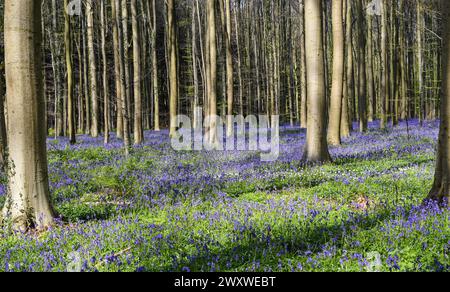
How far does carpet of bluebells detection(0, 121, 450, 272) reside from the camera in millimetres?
4293

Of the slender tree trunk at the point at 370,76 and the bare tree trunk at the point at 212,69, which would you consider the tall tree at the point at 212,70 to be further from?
the slender tree trunk at the point at 370,76

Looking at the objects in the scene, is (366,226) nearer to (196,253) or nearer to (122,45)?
(196,253)

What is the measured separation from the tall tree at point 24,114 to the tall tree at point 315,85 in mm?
7552

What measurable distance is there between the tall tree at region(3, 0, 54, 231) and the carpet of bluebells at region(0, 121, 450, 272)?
40cm

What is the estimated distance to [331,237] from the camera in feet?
16.1

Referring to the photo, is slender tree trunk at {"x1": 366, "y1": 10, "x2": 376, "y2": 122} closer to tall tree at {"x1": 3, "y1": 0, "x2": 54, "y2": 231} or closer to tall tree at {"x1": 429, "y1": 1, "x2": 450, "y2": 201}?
tall tree at {"x1": 429, "y1": 1, "x2": 450, "y2": 201}

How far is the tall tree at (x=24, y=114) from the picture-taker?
5828 millimetres

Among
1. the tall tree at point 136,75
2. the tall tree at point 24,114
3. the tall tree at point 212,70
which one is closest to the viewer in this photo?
the tall tree at point 24,114

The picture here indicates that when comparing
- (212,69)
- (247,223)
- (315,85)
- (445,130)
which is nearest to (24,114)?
(247,223)

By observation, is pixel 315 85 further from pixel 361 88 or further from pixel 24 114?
pixel 361 88

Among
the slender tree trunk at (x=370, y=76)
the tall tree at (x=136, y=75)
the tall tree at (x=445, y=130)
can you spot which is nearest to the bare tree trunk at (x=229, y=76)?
the tall tree at (x=136, y=75)

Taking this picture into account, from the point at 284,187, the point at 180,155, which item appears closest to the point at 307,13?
the point at 284,187

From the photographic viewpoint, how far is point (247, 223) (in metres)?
5.57
